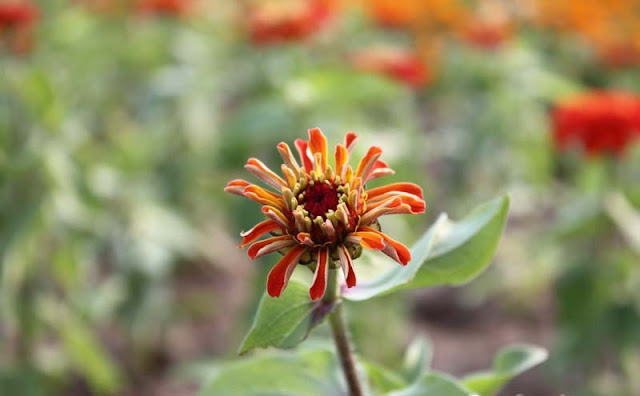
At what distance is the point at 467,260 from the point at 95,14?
7.86 feet

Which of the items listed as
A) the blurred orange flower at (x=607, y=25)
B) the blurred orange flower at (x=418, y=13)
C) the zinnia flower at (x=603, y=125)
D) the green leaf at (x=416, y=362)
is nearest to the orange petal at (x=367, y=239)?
the green leaf at (x=416, y=362)

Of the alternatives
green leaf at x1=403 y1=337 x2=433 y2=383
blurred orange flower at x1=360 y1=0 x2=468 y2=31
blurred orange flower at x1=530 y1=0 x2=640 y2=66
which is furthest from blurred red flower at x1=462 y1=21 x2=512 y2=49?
green leaf at x1=403 y1=337 x2=433 y2=383

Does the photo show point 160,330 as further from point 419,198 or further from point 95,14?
point 419,198

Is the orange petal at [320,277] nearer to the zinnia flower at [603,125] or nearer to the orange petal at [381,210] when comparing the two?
the orange petal at [381,210]

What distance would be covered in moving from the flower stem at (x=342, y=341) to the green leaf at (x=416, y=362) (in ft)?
0.34

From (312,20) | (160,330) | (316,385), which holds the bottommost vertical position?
(316,385)

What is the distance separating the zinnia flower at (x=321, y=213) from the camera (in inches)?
20.0

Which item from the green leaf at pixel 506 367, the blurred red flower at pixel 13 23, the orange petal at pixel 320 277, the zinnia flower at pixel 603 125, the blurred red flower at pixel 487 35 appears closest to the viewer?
the orange petal at pixel 320 277

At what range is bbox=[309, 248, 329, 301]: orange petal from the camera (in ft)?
1.61

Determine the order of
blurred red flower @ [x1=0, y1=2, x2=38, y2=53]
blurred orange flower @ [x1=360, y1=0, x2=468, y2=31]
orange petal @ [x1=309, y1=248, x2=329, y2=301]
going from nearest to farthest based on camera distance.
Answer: orange petal @ [x1=309, y1=248, x2=329, y2=301], blurred red flower @ [x1=0, y1=2, x2=38, y2=53], blurred orange flower @ [x1=360, y1=0, x2=468, y2=31]

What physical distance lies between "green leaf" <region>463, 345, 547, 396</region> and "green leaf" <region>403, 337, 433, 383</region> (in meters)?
0.06

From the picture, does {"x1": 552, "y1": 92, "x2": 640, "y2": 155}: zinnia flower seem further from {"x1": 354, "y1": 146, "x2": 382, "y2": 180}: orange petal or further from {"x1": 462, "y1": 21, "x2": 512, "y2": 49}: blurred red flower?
{"x1": 354, "y1": 146, "x2": 382, "y2": 180}: orange petal

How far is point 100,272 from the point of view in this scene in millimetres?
2410

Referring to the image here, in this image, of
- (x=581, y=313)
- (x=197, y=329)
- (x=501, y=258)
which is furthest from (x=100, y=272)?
(x=581, y=313)
